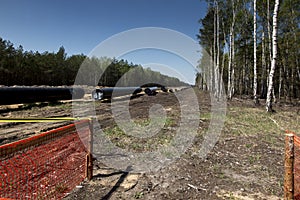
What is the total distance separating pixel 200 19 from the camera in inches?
1289

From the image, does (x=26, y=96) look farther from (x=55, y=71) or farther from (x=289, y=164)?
(x=55, y=71)

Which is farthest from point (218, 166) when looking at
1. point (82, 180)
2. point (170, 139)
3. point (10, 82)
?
point (10, 82)

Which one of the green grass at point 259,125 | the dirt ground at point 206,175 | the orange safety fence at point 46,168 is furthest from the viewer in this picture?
the green grass at point 259,125

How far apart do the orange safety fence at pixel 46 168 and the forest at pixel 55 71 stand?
31.7 m

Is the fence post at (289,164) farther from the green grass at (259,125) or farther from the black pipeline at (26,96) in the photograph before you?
the black pipeline at (26,96)

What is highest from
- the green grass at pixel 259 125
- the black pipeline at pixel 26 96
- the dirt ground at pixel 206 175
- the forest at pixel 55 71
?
the forest at pixel 55 71

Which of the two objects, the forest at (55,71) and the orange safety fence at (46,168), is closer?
the orange safety fence at (46,168)

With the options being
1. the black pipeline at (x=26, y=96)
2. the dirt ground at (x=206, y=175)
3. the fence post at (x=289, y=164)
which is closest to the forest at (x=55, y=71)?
the black pipeline at (x=26, y=96)

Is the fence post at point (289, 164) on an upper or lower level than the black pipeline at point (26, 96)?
lower

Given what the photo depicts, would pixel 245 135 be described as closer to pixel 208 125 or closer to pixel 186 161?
pixel 208 125

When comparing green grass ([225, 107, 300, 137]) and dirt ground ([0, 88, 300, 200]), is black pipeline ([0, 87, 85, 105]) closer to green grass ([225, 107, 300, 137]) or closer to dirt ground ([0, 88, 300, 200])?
dirt ground ([0, 88, 300, 200])

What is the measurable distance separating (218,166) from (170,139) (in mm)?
2492

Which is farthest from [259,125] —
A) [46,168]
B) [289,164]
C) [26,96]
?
[26,96]

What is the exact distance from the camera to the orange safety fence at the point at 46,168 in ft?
12.8
